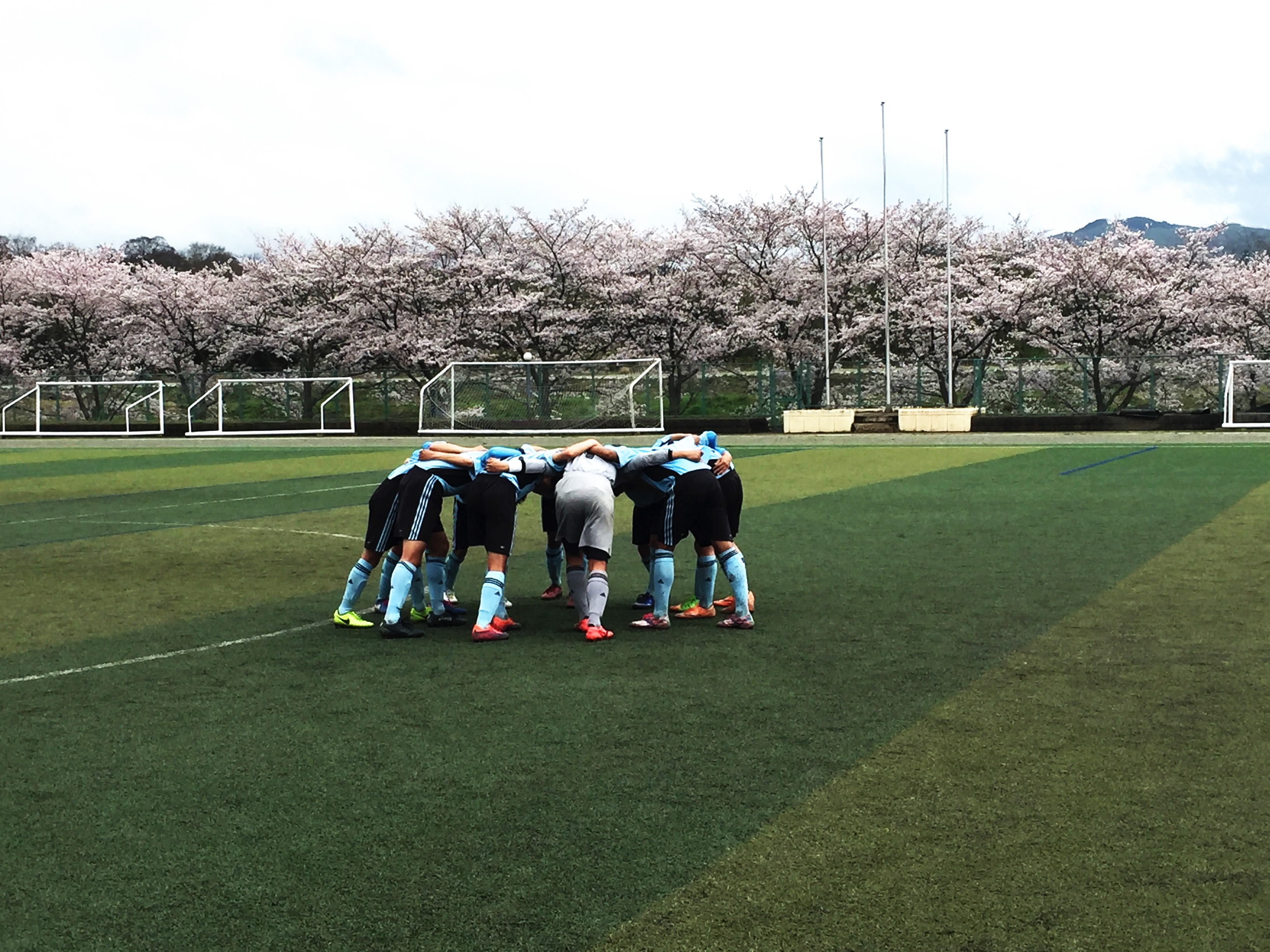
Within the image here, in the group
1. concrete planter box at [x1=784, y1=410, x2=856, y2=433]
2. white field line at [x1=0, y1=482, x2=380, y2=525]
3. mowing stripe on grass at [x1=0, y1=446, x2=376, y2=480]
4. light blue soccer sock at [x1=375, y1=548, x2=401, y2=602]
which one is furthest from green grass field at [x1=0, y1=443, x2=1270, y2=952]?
concrete planter box at [x1=784, y1=410, x2=856, y2=433]

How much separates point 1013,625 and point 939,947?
16.3ft

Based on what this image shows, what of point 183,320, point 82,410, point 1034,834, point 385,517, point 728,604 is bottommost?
point 1034,834

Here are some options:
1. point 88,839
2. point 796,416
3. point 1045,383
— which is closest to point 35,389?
point 796,416

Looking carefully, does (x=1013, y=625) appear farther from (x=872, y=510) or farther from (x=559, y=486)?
(x=872, y=510)

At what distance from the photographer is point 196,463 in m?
27.8

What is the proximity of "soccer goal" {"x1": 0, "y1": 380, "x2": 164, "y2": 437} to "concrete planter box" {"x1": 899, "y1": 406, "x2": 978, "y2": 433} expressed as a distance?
2451cm

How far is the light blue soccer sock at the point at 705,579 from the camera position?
8.88m

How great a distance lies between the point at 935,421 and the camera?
37.0 metres

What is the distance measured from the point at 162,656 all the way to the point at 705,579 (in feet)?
11.3

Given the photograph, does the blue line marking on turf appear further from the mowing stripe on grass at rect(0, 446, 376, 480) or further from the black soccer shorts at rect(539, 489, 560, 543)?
the mowing stripe on grass at rect(0, 446, 376, 480)

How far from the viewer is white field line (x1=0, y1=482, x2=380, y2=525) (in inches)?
646

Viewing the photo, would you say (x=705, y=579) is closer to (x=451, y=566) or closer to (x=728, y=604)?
(x=728, y=604)

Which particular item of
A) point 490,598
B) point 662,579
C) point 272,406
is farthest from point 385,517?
point 272,406

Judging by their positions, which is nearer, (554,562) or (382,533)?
(382,533)
